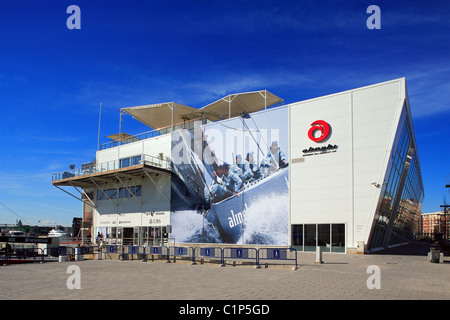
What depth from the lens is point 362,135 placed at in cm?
2802

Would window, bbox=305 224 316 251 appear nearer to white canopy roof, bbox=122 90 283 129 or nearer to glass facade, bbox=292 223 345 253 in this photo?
glass facade, bbox=292 223 345 253

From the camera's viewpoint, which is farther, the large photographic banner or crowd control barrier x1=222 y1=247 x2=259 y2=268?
the large photographic banner

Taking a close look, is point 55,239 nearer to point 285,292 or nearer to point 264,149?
point 264,149

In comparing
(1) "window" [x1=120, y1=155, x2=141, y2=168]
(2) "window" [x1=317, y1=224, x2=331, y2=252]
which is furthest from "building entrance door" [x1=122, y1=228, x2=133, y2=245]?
(2) "window" [x1=317, y1=224, x2=331, y2=252]

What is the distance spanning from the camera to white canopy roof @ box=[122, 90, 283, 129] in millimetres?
38875

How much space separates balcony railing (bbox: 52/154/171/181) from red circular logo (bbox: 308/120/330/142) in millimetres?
16982

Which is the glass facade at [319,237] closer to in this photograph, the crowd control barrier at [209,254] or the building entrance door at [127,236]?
the crowd control barrier at [209,254]

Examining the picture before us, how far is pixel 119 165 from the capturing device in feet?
146

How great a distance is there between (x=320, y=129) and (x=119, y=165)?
25.1 meters

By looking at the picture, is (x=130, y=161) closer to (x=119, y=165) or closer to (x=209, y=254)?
(x=119, y=165)

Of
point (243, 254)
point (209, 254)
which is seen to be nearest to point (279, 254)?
point (243, 254)

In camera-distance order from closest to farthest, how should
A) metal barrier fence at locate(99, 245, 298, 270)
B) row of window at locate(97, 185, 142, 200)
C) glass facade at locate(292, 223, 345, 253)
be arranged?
metal barrier fence at locate(99, 245, 298, 270), glass facade at locate(292, 223, 345, 253), row of window at locate(97, 185, 142, 200)
